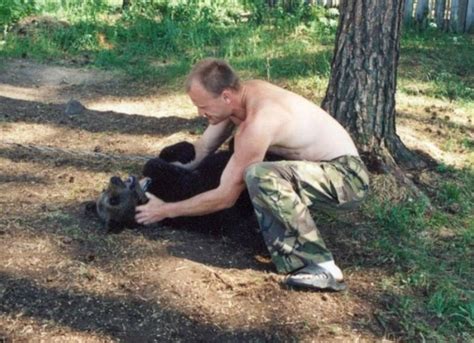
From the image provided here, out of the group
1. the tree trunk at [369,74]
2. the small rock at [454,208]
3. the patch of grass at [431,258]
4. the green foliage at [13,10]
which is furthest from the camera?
the green foliage at [13,10]

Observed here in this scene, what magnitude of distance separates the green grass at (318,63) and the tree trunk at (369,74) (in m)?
0.54

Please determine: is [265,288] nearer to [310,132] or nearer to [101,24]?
[310,132]

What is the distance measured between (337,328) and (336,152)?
1.07 meters

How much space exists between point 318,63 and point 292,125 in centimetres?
395

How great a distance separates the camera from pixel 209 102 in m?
3.83

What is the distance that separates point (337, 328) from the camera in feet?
11.5

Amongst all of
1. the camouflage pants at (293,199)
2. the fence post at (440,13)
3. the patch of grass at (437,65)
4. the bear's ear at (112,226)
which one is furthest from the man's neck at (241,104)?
the fence post at (440,13)

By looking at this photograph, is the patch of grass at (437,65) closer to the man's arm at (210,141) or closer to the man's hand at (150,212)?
the man's arm at (210,141)

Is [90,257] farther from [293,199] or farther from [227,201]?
[293,199]

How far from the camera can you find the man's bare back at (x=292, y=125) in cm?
379

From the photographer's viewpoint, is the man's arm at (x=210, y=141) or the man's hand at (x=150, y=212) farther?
the man's arm at (x=210, y=141)

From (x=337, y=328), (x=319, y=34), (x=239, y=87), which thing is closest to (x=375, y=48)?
(x=239, y=87)

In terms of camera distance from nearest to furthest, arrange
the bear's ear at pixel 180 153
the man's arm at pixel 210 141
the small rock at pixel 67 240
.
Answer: the small rock at pixel 67 240
the man's arm at pixel 210 141
the bear's ear at pixel 180 153

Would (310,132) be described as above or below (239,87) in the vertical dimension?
below
